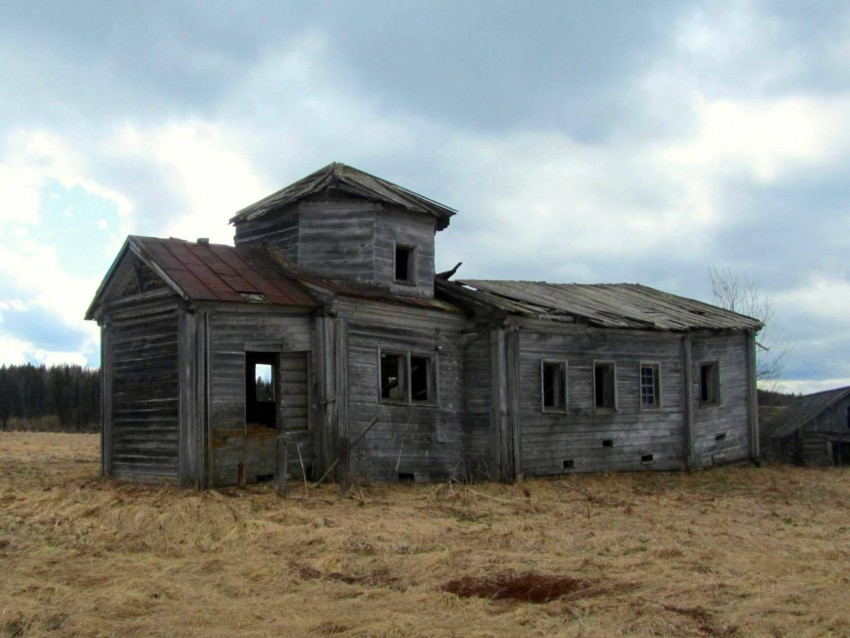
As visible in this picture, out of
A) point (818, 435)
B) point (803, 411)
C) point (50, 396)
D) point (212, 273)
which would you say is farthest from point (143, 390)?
point (50, 396)

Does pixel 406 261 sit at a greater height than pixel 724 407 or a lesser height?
greater

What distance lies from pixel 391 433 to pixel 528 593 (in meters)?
10.0

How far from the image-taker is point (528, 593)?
8.81m

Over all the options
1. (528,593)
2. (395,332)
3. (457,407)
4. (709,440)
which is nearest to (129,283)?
(395,332)

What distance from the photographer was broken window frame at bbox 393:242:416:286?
67.1ft

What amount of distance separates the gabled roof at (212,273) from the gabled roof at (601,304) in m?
4.39

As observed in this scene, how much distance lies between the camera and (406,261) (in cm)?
2091

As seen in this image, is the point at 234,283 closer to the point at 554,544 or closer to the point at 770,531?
the point at 554,544

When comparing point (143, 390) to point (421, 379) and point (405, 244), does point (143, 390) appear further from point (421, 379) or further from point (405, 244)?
point (405, 244)

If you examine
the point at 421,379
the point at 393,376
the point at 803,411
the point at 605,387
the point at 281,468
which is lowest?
the point at 281,468

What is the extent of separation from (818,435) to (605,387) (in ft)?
28.1

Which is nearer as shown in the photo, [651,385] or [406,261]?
[406,261]

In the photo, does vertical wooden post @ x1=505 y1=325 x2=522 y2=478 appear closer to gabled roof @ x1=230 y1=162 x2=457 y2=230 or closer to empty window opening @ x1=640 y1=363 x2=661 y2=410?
gabled roof @ x1=230 y1=162 x2=457 y2=230

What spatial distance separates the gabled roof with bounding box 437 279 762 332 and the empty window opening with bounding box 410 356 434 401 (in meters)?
1.77
